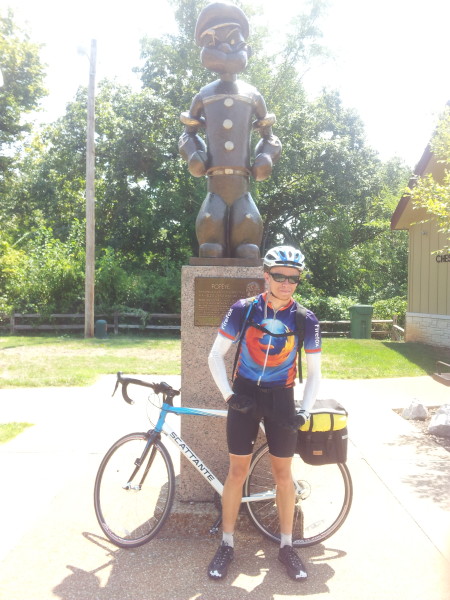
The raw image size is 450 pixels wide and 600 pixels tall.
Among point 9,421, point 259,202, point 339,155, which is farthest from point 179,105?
point 9,421

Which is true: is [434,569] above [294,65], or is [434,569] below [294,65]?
below

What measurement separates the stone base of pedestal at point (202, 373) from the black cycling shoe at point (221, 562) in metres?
0.71

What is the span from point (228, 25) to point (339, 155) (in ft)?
67.6

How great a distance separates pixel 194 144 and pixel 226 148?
0.32 metres

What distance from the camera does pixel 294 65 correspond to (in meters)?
25.3

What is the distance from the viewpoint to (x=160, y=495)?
3.75 m

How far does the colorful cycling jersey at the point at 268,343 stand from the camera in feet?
10.3

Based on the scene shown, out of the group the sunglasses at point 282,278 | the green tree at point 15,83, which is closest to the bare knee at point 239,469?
the sunglasses at point 282,278

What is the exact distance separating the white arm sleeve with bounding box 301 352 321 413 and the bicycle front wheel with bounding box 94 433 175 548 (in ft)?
3.15

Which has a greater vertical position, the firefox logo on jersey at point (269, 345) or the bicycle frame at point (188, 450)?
the firefox logo on jersey at point (269, 345)

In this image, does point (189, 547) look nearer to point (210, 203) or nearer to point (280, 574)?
point (280, 574)

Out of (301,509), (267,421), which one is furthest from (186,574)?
(267,421)

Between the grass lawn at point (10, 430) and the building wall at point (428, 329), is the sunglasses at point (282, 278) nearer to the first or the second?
the grass lawn at point (10, 430)

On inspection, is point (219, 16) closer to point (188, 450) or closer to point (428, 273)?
point (188, 450)
